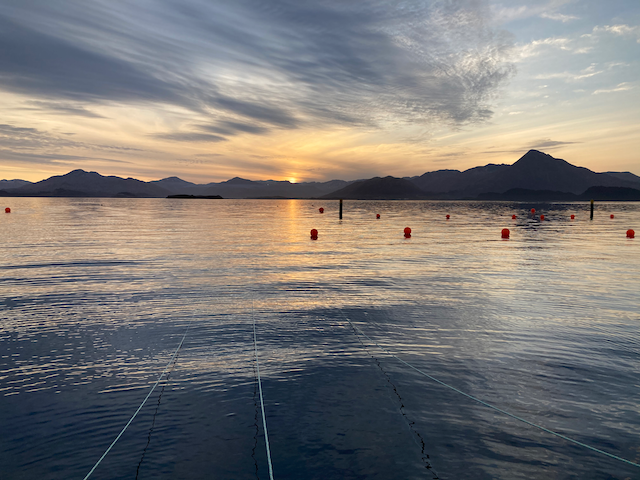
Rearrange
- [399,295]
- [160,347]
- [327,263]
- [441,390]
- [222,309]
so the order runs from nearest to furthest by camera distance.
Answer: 1. [441,390]
2. [160,347]
3. [222,309]
4. [399,295]
5. [327,263]

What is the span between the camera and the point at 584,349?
34.7 ft

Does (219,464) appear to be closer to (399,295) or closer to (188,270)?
(399,295)

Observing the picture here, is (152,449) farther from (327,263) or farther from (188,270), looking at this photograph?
(327,263)

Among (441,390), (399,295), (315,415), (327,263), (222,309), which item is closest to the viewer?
(315,415)

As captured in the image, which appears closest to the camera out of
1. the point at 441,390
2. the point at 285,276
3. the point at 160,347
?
the point at 441,390

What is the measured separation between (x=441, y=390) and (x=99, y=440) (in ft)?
20.5

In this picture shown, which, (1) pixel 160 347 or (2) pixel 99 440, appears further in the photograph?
(1) pixel 160 347

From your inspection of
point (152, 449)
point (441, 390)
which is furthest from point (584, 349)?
point (152, 449)

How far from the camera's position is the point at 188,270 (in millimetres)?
21719

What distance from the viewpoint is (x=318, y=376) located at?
8.78 metres

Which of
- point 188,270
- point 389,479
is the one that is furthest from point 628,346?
point 188,270

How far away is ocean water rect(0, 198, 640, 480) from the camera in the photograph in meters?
6.17

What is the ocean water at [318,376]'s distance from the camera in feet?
20.2

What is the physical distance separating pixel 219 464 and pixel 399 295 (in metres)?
11.6
